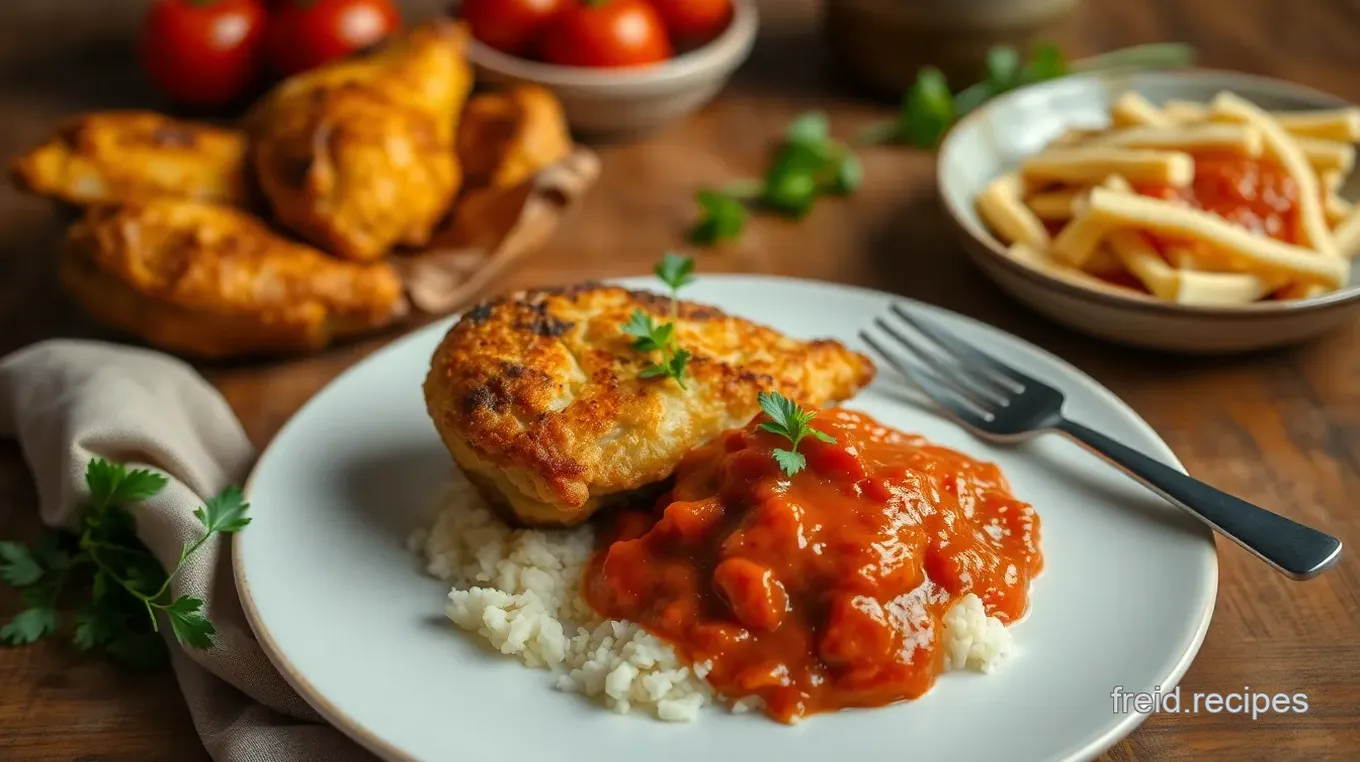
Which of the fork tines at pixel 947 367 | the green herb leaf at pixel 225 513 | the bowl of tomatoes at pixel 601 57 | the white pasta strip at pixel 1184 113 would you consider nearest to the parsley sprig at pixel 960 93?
the white pasta strip at pixel 1184 113

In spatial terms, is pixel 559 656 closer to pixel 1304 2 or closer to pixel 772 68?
pixel 772 68

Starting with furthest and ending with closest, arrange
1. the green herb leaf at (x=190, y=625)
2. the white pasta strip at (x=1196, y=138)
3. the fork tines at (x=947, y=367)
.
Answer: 1. the white pasta strip at (x=1196, y=138)
2. the fork tines at (x=947, y=367)
3. the green herb leaf at (x=190, y=625)

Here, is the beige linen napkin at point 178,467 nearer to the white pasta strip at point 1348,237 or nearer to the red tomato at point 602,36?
the red tomato at point 602,36

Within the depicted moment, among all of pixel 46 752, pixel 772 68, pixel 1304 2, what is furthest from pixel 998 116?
pixel 46 752

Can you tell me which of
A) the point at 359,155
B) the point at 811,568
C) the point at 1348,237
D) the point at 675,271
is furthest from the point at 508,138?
the point at 1348,237

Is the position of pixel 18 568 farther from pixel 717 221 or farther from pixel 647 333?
pixel 717 221
